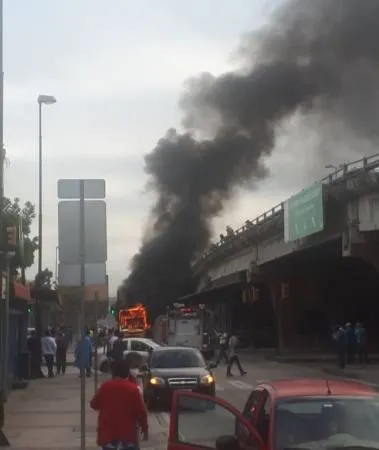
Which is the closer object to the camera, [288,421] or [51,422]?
[288,421]

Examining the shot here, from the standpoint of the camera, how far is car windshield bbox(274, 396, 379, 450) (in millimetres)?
6883

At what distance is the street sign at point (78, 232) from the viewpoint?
12008 mm

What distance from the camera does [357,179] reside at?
34844 millimetres

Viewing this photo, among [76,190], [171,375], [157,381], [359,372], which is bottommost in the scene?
[359,372]

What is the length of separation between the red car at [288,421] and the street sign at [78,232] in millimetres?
4808

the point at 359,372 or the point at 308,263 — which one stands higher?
the point at 308,263

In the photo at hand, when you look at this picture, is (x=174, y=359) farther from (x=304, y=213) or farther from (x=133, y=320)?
(x=133, y=320)

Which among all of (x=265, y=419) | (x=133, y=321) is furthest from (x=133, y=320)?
(x=265, y=419)

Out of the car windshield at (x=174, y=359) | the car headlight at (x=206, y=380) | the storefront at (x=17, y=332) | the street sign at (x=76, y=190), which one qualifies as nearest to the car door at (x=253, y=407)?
the street sign at (x=76, y=190)

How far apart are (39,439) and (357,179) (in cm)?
2135

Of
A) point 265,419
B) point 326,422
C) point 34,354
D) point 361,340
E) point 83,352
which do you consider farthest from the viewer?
point 361,340

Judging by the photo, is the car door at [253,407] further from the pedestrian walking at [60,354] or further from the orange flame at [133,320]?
the orange flame at [133,320]

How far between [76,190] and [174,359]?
437 inches

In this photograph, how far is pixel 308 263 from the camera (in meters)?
55.5
